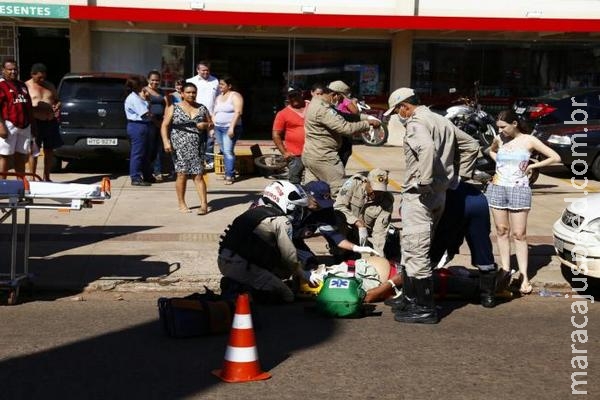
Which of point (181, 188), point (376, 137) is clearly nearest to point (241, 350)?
point (181, 188)

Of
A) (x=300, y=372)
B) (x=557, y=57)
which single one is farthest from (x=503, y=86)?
(x=300, y=372)

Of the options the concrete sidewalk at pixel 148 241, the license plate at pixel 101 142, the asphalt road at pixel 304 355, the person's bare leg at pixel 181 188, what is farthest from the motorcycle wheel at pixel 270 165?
the asphalt road at pixel 304 355

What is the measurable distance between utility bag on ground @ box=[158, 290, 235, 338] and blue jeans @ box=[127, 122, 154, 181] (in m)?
6.98

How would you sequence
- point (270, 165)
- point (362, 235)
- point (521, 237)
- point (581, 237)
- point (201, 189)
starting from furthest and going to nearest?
point (270, 165), point (201, 189), point (362, 235), point (521, 237), point (581, 237)

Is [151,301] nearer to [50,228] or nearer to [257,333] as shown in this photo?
[257,333]

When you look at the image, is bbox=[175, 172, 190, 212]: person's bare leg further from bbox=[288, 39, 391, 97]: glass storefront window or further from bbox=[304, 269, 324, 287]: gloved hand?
bbox=[288, 39, 391, 97]: glass storefront window

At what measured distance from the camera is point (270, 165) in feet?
47.2

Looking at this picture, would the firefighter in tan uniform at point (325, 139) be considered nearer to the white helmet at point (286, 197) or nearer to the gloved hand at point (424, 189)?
the white helmet at point (286, 197)

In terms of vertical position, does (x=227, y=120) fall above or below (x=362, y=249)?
above

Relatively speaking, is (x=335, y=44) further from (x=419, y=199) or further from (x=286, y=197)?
(x=419, y=199)

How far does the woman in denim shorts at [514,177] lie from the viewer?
25.8 ft

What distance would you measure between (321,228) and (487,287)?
161 cm

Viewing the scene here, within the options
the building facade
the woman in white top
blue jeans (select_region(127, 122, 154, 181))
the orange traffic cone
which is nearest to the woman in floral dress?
blue jeans (select_region(127, 122, 154, 181))

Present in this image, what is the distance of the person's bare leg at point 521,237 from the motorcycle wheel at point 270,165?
653cm
